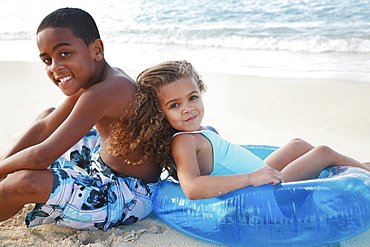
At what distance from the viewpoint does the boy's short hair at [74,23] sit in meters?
2.67

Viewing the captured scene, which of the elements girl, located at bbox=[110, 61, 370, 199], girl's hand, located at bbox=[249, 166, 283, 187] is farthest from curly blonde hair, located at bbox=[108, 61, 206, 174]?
girl's hand, located at bbox=[249, 166, 283, 187]

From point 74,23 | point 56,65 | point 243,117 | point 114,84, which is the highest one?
point 74,23

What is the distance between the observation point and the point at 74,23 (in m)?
2.71

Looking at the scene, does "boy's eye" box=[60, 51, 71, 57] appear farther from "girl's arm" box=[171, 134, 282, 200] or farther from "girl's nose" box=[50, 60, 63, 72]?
"girl's arm" box=[171, 134, 282, 200]

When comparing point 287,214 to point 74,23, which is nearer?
point 287,214

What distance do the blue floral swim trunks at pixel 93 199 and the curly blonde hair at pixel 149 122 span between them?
17 centimetres

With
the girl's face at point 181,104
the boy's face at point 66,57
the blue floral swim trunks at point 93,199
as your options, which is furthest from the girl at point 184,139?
the boy's face at point 66,57

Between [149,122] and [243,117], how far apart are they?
2524mm

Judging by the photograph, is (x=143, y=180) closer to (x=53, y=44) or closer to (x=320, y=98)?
(x=53, y=44)

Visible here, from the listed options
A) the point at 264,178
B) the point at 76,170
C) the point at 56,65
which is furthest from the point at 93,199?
the point at 264,178

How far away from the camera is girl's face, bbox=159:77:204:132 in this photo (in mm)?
2762

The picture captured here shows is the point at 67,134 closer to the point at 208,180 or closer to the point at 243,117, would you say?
the point at 208,180

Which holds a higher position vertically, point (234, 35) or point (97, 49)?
point (97, 49)

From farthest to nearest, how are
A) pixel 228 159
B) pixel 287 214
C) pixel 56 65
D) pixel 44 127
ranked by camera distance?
pixel 44 127 → pixel 228 159 → pixel 56 65 → pixel 287 214
